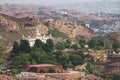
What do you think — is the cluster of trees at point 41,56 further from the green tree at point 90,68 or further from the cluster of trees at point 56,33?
the cluster of trees at point 56,33

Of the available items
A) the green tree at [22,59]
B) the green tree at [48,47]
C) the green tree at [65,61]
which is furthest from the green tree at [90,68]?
the green tree at [22,59]

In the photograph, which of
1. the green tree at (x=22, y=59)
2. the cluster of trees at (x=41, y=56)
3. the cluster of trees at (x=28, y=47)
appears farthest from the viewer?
the cluster of trees at (x=28, y=47)

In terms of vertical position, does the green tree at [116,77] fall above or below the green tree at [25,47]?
below

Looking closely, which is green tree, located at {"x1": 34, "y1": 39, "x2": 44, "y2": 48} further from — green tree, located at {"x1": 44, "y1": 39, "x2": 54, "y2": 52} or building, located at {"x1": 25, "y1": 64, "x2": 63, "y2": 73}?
building, located at {"x1": 25, "y1": 64, "x2": 63, "y2": 73}

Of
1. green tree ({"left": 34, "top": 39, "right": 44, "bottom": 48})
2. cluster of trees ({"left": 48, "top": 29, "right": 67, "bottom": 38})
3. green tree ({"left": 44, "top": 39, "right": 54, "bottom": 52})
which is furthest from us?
cluster of trees ({"left": 48, "top": 29, "right": 67, "bottom": 38})

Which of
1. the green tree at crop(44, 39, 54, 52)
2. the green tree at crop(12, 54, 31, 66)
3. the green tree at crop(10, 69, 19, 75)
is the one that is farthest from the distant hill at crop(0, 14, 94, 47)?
the green tree at crop(10, 69, 19, 75)

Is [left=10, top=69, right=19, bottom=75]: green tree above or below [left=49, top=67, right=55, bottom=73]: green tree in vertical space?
above

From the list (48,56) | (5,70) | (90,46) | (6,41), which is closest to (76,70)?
(48,56)

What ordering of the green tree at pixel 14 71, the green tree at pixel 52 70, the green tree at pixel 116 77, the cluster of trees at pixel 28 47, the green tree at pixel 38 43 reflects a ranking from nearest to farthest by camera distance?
the green tree at pixel 14 71
the green tree at pixel 52 70
the green tree at pixel 116 77
the cluster of trees at pixel 28 47
the green tree at pixel 38 43

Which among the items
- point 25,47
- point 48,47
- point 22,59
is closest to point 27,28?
point 48,47

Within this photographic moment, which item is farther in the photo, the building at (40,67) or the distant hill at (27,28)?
the distant hill at (27,28)

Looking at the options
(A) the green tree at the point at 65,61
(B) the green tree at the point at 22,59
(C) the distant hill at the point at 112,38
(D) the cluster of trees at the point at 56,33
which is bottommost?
(D) the cluster of trees at the point at 56,33
